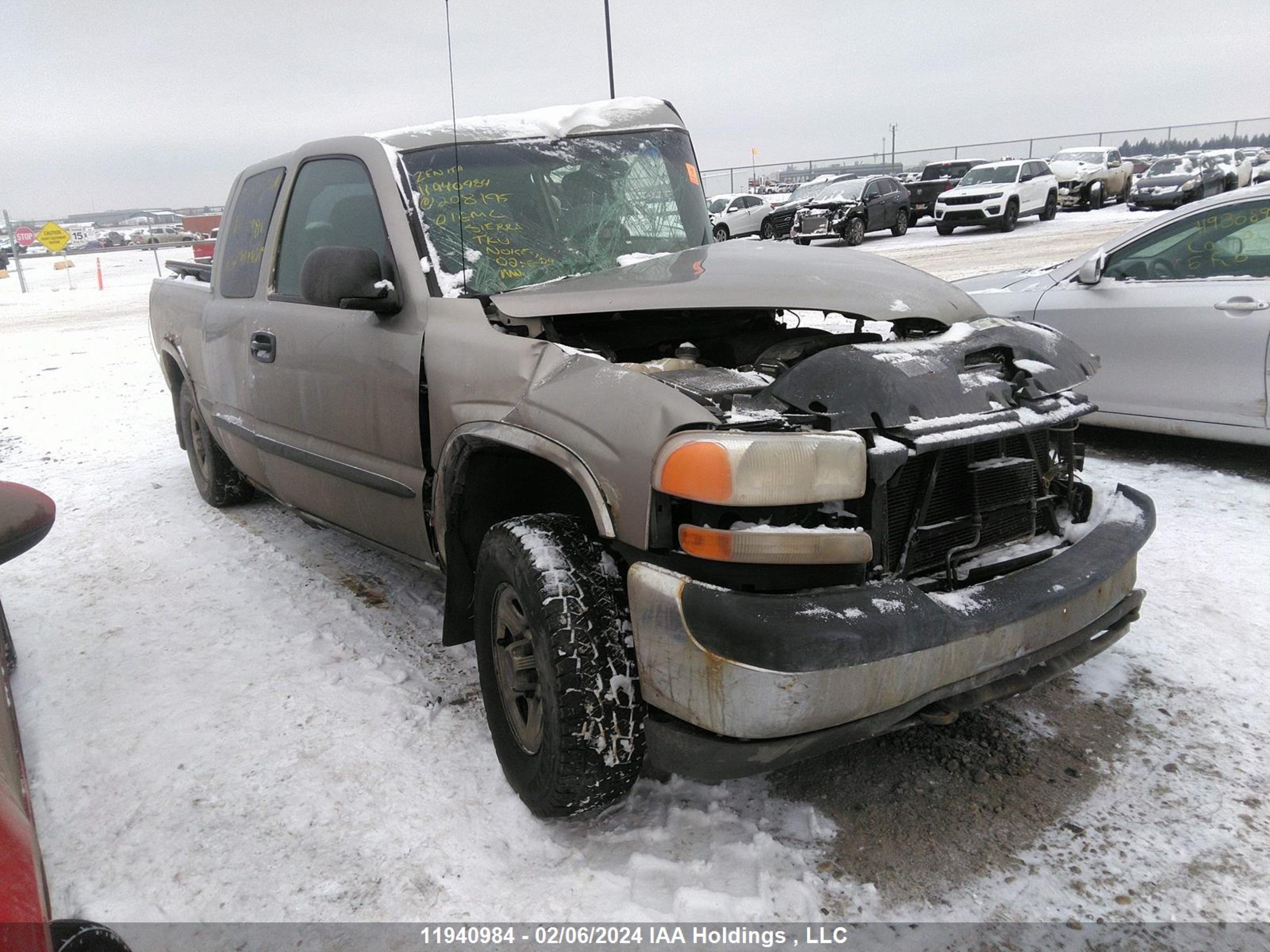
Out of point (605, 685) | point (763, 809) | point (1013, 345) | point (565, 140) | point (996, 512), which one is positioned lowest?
point (763, 809)

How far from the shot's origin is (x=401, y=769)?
9.21 feet

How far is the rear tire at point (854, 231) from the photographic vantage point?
832 inches

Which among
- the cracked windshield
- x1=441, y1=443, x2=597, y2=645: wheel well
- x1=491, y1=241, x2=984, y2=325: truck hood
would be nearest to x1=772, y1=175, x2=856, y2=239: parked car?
the cracked windshield

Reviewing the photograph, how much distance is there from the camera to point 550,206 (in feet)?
11.3

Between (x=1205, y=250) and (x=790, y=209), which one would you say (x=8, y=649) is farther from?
(x=790, y=209)

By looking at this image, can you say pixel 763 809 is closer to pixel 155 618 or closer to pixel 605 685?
pixel 605 685

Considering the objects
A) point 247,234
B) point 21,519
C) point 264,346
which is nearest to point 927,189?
point 247,234

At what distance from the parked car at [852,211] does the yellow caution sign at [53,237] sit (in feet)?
71.6

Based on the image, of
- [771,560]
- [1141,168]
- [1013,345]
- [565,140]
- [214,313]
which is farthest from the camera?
[1141,168]

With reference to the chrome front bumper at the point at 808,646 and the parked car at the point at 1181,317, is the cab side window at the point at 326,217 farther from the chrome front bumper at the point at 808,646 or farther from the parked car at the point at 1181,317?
the parked car at the point at 1181,317

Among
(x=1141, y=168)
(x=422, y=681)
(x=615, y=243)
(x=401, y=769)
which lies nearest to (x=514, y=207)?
(x=615, y=243)

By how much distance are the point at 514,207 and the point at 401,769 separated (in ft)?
6.61

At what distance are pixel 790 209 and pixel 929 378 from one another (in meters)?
21.0

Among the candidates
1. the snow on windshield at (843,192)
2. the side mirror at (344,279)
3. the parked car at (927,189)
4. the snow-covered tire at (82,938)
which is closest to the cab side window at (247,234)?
the side mirror at (344,279)
